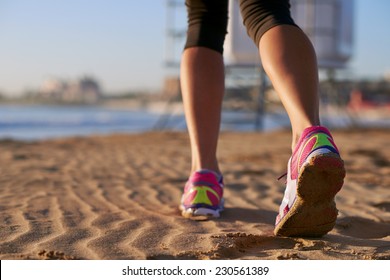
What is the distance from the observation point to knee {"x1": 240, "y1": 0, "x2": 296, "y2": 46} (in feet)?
5.09

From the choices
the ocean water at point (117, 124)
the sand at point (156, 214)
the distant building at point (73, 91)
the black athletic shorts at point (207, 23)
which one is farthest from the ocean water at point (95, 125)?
the distant building at point (73, 91)

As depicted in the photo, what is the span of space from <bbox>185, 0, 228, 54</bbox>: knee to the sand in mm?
548

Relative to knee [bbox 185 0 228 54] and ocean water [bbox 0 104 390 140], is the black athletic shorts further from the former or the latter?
ocean water [bbox 0 104 390 140]

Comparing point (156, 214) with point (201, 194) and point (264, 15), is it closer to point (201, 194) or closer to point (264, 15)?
point (201, 194)

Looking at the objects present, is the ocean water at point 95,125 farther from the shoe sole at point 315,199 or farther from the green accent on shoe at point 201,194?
the shoe sole at point 315,199

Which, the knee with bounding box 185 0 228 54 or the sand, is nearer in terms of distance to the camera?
the sand

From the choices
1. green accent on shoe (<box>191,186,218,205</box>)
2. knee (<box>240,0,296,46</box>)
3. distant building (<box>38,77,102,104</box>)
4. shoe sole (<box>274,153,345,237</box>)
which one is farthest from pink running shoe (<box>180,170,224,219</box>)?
distant building (<box>38,77,102,104</box>)

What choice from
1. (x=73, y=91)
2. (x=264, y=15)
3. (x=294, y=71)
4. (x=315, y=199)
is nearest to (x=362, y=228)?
(x=315, y=199)

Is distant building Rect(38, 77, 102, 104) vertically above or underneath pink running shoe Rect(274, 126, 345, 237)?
underneath

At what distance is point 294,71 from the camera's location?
147 centimetres

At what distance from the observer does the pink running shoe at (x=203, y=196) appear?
71.5 inches

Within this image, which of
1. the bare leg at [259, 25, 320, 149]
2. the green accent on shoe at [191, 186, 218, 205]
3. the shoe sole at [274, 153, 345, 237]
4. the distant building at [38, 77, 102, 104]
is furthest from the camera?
the distant building at [38, 77, 102, 104]

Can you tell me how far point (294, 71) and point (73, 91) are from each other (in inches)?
1549

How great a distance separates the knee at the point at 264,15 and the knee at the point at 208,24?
248mm
